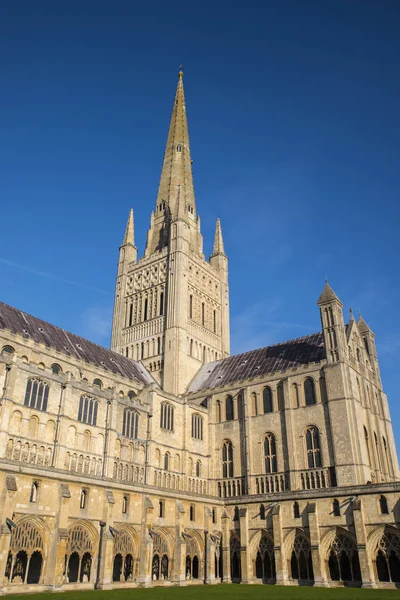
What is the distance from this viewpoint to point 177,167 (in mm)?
85500

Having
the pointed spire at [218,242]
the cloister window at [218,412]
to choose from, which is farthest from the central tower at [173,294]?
the cloister window at [218,412]

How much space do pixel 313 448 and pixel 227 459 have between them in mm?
10701

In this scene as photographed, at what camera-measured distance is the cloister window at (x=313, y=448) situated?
4982 centimetres

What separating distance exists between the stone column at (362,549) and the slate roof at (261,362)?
55.2 ft

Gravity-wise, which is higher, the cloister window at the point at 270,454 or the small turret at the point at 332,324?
the small turret at the point at 332,324

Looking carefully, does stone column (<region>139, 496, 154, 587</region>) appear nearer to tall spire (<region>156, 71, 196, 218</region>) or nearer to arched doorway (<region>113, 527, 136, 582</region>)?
arched doorway (<region>113, 527, 136, 582</region>)

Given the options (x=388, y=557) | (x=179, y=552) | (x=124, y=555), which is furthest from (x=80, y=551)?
(x=388, y=557)

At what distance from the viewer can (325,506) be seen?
44.4 metres

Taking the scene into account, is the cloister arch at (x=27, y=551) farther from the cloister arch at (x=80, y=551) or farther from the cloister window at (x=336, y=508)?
the cloister window at (x=336, y=508)

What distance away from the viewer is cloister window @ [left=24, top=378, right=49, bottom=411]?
4106cm

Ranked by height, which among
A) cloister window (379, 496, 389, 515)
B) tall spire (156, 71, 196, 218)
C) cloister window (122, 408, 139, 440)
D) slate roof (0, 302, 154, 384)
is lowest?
cloister window (379, 496, 389, 515)

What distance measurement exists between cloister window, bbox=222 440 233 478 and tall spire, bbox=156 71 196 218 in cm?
3626

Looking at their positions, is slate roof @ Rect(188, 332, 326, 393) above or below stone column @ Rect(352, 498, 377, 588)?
above

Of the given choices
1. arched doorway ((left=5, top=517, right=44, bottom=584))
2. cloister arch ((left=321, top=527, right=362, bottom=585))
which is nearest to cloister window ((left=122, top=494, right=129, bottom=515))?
arched doorway ((left=5, top=517, right=44, bottom=584))
